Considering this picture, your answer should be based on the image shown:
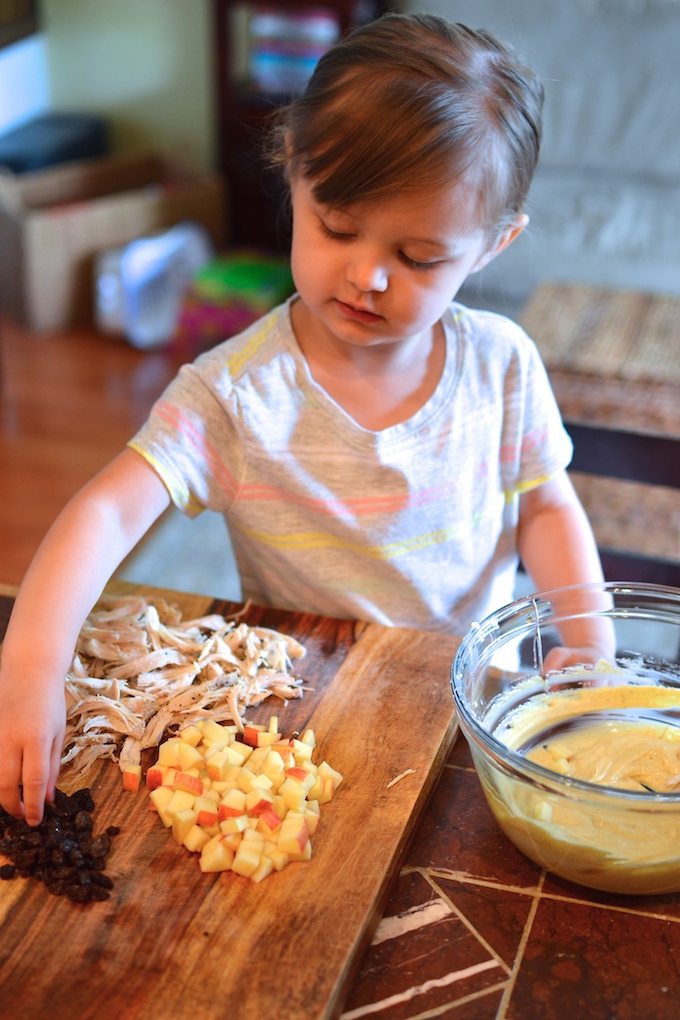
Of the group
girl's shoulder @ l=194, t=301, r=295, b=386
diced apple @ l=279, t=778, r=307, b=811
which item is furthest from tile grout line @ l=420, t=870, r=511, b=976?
girl's shoulder @ l=194, t=301, r=295, b=386

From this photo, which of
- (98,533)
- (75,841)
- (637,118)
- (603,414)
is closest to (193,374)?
(98,533)

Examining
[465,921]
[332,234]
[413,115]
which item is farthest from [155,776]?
[413,115]

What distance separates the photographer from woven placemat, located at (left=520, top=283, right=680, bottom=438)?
1907 mm

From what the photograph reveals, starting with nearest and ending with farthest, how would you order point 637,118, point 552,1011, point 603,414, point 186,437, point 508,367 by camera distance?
point 552,1011, point 186,437, point 508,367, point 603,414, point 637,118

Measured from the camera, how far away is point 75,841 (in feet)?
2.52

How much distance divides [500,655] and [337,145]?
472mm

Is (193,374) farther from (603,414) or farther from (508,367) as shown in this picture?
(603,414)

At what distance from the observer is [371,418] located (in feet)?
3.88

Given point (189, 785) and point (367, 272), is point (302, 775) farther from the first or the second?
point (367, 272)

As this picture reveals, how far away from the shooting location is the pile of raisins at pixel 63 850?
733 millimetres

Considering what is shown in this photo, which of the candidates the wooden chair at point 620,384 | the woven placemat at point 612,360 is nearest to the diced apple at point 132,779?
the wooden chair at point 620,384

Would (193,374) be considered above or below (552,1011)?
above

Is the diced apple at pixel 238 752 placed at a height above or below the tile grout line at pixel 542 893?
above

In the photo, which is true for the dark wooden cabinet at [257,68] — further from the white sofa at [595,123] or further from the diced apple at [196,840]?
the diced apple at [196,840]
